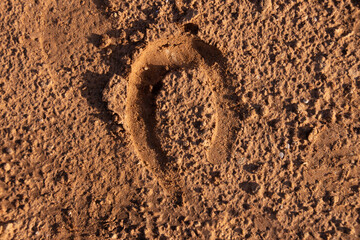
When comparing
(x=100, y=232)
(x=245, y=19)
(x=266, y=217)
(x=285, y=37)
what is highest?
(x=245, y=19)

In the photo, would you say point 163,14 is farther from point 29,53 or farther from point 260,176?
point 260,176

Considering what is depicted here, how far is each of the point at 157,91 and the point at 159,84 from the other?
0.04 meters

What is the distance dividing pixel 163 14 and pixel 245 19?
450 millimetres

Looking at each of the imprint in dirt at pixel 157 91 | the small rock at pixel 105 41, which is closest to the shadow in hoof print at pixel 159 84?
the imprint in dirt at pixel 157 91

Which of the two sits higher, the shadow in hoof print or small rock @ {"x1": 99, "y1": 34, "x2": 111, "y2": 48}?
small rock @ {"x1": 99, "y1": 34, "x2": 111, "y2": 48}

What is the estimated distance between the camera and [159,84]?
69.2 inches

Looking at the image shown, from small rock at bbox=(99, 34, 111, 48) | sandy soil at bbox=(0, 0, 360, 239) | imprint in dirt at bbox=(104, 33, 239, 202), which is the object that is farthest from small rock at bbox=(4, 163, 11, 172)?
small rock at bbox=(99, 34, 111, 48)

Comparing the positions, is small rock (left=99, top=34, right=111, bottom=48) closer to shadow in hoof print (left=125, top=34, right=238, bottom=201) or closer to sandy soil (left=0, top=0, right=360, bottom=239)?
sandy soil (left=0, top=0, right=360, bottom=239)

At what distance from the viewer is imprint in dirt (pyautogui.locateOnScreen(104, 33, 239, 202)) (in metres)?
1.75

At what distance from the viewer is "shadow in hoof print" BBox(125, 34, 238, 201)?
1748 mm

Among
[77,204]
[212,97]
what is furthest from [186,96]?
[77,204]

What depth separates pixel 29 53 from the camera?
5.87 feet

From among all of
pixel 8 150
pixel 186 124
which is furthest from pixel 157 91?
pixel 8 150

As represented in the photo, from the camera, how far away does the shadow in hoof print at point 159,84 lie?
5.74ft
